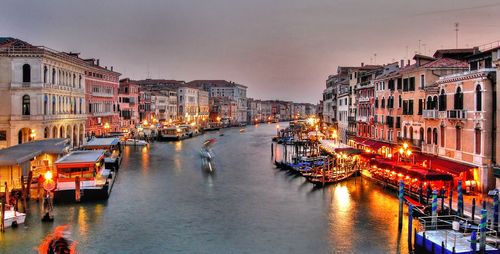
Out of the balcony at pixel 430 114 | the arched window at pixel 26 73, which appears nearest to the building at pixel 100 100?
the arched window at pixel 26 73

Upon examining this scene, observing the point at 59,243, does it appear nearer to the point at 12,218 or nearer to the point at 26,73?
the point at 12,218

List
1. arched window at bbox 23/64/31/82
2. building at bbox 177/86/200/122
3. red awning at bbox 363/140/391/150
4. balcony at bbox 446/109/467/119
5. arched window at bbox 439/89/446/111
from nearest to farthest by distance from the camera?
balcony at bbox 446/109/467/119, arched window at bbox 439/89/446/111, red awning at bbox 363/140/391/150, arched window at bbox 23/64/31/82, building at bbox 177/86/200/122

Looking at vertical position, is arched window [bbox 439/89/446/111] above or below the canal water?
above

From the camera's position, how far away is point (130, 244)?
43.4 ft

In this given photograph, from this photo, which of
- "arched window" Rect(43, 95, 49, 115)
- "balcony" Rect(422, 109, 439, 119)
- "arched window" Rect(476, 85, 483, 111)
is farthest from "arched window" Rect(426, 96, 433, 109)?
"arched window" Rect(43, 95, 49, 115)

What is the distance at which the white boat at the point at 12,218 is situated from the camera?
45.7ft

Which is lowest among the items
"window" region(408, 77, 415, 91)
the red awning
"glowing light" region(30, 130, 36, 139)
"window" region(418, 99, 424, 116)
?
the red awning

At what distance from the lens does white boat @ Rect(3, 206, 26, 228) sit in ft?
45.7

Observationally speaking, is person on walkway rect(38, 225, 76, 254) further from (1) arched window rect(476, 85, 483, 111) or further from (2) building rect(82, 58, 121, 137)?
(2) building rect(82, 58, 121, 137)

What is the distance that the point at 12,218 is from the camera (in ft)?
46.3

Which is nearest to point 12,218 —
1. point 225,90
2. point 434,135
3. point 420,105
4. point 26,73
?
point 26,73

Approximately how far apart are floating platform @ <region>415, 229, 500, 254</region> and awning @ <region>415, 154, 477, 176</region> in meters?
5.35

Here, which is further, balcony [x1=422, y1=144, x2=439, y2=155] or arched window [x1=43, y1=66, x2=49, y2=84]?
arched window [x1=43, y1=66, x2=49, y2=84]

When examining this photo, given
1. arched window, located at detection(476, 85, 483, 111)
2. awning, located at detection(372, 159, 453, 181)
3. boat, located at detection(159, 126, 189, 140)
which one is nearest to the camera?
arched window, located at detection(476, 85, 483, 111)
